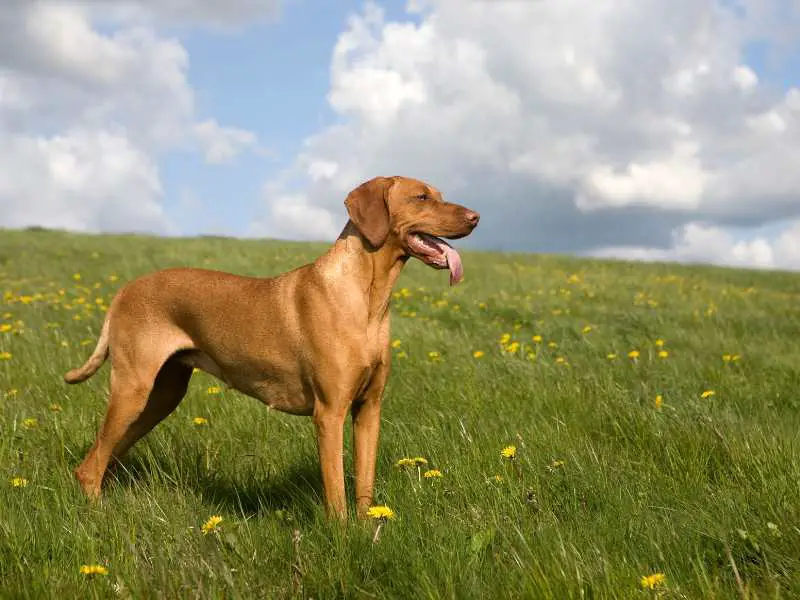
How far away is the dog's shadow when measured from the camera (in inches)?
151

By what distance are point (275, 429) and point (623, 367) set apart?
3367 millimetres

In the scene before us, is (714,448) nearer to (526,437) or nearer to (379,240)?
(526,437)

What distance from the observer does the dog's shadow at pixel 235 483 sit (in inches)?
151

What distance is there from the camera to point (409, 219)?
3.64 m

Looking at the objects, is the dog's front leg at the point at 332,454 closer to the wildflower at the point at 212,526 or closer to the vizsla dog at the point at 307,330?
the vizsla dog at the point at 307,330

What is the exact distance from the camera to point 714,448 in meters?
3.85

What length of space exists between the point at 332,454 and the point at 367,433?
364 millimetres

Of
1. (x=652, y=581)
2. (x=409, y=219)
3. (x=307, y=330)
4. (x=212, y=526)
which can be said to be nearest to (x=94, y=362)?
(x=307, y=330)

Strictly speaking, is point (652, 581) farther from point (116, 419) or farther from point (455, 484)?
point (116, 419)

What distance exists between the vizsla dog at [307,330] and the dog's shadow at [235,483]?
0.80 ft

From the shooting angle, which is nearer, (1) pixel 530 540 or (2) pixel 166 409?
(1) pixel 530 540

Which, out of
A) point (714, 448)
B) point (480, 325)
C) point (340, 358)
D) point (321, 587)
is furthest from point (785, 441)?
point (480, 325)

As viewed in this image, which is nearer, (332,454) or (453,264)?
(332,454)

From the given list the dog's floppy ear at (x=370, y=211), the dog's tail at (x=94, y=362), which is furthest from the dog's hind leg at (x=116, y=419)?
the dog's floppy ear at (x=370, y=211)
